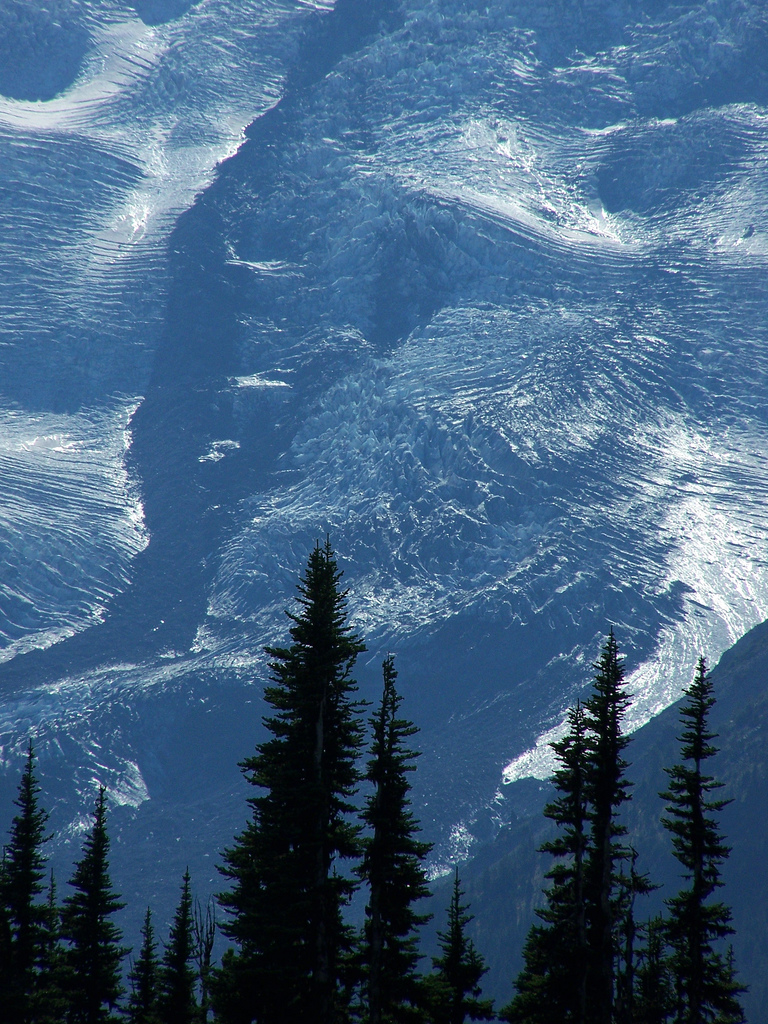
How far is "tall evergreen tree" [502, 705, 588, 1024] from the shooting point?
49.4 metres

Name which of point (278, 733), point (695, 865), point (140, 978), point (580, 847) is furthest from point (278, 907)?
point (140, 978)

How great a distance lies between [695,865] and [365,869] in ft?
46.9

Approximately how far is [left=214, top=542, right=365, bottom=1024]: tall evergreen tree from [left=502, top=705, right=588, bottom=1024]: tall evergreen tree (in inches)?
306

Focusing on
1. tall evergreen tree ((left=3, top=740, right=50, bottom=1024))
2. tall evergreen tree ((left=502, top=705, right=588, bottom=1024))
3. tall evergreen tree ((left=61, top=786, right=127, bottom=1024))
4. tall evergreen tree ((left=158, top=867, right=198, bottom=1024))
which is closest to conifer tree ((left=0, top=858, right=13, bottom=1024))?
tall evergreen tree ((left=3, top=740, right=50, bottom=1024))

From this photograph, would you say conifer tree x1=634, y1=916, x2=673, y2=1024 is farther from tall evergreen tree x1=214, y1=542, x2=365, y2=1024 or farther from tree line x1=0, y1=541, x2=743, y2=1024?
tall evergreen tree x1=214, y1=542, x2=365, y2=1024

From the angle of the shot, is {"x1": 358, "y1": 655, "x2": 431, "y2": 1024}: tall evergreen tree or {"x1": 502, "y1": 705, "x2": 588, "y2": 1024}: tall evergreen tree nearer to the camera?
{"x1": 358, "y1": 655, "x2": 431, "y2": 1024}: tall evergreen tree

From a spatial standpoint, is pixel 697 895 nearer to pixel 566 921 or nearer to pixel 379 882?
pixel 566 921

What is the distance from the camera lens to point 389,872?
1932 inches

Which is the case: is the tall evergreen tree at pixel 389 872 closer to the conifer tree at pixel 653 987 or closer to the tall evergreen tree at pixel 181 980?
the conifer tree at pixel 653 987

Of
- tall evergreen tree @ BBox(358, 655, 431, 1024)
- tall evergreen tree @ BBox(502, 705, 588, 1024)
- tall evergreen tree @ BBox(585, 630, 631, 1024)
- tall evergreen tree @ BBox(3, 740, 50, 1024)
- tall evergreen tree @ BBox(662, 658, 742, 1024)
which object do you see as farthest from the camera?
tall evergreen tree @ BBox(3, 740, 50, 1024)

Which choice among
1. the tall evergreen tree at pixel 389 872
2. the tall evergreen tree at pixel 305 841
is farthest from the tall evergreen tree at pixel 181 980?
the tall evergreen tree at pixel 389 872

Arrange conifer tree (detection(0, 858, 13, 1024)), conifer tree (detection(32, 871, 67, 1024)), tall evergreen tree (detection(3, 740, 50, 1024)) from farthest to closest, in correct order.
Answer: conifer tree (detection(32, 871, 67, 1024))
tall evergreen tree (detection(3, 740, 50, 1024))
conifer tree (detection(0, 858, 13, 1024))

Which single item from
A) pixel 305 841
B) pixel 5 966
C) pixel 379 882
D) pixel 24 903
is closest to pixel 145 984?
pixel 24 903

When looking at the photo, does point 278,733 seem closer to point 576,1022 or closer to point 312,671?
point 312,671
